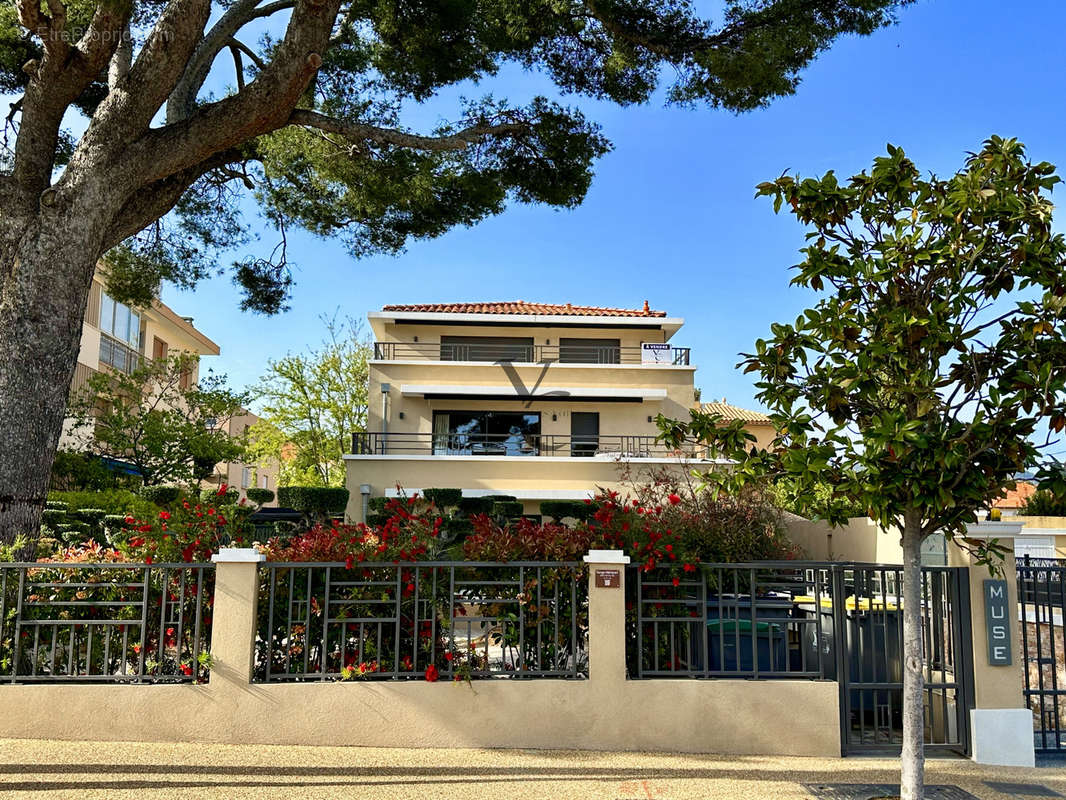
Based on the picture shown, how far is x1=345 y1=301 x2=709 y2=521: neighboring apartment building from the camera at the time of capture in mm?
28109

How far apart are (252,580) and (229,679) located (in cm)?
76

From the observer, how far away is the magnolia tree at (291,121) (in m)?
7.93

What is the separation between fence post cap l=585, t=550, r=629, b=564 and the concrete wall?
28 cm

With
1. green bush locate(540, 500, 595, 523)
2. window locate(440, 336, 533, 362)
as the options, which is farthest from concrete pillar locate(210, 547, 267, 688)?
window locate(440, 336, 533, 362)

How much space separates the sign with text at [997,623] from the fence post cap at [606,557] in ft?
9.75

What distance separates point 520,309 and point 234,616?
86.7 ft

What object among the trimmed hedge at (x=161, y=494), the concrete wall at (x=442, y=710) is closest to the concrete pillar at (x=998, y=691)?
the concrete wall at (x=442, y=710)

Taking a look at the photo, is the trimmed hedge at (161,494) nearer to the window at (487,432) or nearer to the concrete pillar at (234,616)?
the window at (487,432)

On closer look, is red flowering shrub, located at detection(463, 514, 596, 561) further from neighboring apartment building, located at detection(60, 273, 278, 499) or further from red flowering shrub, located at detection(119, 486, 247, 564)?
neighboring apartment building, located at detection(60, 273, 278, 499)

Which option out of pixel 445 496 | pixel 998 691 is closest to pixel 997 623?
pixel 998 691

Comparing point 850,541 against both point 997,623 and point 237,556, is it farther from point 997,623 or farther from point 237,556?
point 237,556

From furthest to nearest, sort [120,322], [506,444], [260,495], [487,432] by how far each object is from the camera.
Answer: [487,432] < [260,495] < [506,444] < [120,322]

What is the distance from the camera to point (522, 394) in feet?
98.6

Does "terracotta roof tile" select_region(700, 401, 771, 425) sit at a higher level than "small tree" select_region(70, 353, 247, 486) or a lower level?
higher
